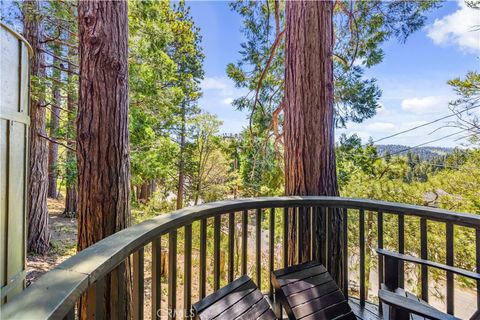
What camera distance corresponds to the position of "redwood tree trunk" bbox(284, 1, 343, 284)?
288 cm

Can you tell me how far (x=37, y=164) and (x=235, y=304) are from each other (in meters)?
6.83

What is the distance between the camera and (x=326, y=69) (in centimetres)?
295

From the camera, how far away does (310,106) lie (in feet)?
9.53

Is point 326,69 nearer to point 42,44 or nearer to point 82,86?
point 82,86

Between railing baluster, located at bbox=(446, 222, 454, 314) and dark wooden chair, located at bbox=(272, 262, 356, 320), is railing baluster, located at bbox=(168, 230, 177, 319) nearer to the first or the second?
dark wooden chair, located at bbox=(272, 262, 356, 320)

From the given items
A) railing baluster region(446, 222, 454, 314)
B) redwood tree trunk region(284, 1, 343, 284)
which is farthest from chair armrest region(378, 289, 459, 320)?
redwood tree trunk region(284, 1, 343, 284)

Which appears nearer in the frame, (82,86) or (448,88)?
(82,86)

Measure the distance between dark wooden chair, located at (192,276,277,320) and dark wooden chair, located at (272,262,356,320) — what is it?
22cm

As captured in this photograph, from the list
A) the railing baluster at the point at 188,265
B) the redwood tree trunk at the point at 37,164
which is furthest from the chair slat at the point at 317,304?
the redwood tree trunk at the point at 37,164

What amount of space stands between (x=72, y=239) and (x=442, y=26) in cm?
1205

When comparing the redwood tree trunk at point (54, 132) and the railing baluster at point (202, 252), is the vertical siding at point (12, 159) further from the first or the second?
the redwood tree trunk at point (54, 132)

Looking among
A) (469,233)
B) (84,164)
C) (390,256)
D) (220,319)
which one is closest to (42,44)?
(84,164)

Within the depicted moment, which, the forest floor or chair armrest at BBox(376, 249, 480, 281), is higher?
chair armrest at BBox(376, 249, 480, 281)

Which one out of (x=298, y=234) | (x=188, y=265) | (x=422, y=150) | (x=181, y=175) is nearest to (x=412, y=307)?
(x=188, y=265)
